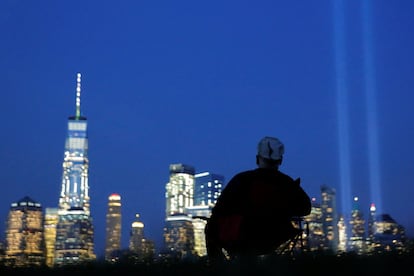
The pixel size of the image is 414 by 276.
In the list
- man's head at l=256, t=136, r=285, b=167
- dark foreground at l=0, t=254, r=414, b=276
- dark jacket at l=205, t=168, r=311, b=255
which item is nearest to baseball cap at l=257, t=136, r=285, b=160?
man's head at l=256, t=136, r=285, b=167

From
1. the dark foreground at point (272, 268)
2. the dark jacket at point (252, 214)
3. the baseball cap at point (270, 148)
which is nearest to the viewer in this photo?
the dark foreground at point (272, 268)

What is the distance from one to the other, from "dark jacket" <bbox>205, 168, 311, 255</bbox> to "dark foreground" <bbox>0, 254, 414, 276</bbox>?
56 centimetres

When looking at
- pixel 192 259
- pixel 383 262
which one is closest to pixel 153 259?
pixel 192 259

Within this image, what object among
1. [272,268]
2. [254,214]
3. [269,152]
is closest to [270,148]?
[269,152]

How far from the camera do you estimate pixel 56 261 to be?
20.2ft

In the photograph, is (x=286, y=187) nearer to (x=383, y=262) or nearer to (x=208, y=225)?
(x=208, y=225)

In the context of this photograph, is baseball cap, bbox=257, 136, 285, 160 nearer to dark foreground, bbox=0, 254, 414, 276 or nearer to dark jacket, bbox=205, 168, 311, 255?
dark jacket, bbox=205, 168, 311, 255

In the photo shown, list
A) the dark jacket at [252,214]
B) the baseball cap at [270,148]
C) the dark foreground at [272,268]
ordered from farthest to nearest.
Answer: the baseball cap at [270,148] → the dark jacket at [252,214] → the dark foreground at [272,268]

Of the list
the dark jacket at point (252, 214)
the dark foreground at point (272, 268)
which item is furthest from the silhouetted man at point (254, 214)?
the dark foreground at point (272, 268)

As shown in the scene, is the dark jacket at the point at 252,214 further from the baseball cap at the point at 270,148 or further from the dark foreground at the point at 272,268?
the dark foreground at the point at 272,268

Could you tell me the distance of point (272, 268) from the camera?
4.92 m

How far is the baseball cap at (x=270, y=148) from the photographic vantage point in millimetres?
6426

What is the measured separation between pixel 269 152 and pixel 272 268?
1.69 m

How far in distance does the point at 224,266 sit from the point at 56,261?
174 cm
